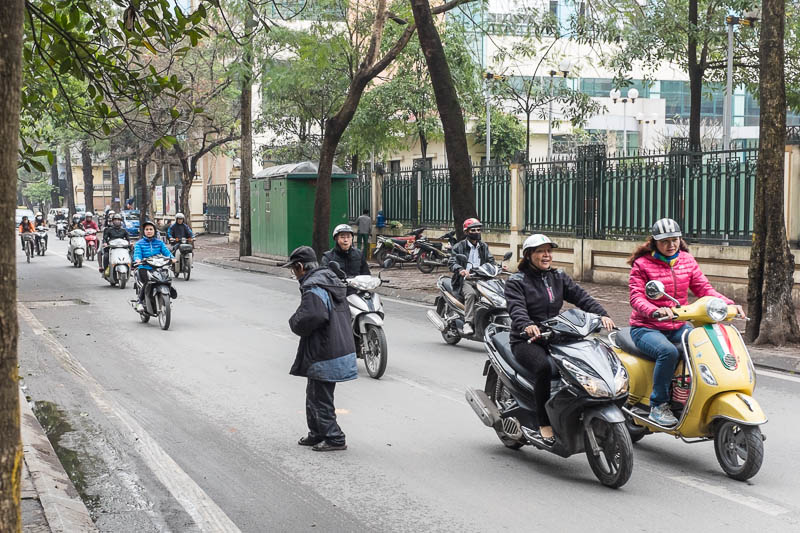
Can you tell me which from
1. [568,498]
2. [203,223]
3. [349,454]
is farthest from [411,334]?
[203,223]

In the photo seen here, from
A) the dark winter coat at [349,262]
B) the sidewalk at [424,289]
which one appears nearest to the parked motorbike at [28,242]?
the sidewalk at [424,289]

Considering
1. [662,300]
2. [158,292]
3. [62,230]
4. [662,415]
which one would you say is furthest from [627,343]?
[62,230]

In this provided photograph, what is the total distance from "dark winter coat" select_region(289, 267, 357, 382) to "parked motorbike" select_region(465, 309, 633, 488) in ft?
4.18

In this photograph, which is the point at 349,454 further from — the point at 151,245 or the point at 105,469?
the point at 151,245

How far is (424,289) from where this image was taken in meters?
21.2

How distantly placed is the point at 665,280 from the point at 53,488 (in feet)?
14.2

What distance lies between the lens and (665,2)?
2241 cm

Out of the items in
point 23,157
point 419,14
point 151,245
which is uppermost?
point 419,14

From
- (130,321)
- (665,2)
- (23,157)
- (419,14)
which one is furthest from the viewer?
(665,2)

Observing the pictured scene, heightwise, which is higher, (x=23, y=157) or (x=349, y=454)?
(x=23, y=157)

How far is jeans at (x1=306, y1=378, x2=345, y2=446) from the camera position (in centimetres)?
729

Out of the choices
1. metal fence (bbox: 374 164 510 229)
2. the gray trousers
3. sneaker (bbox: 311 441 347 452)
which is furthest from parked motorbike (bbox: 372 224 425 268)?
sneaker (bbox: 311 441 347 452)

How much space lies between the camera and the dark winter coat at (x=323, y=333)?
7.08 meters

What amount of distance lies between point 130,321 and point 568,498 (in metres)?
11.0
